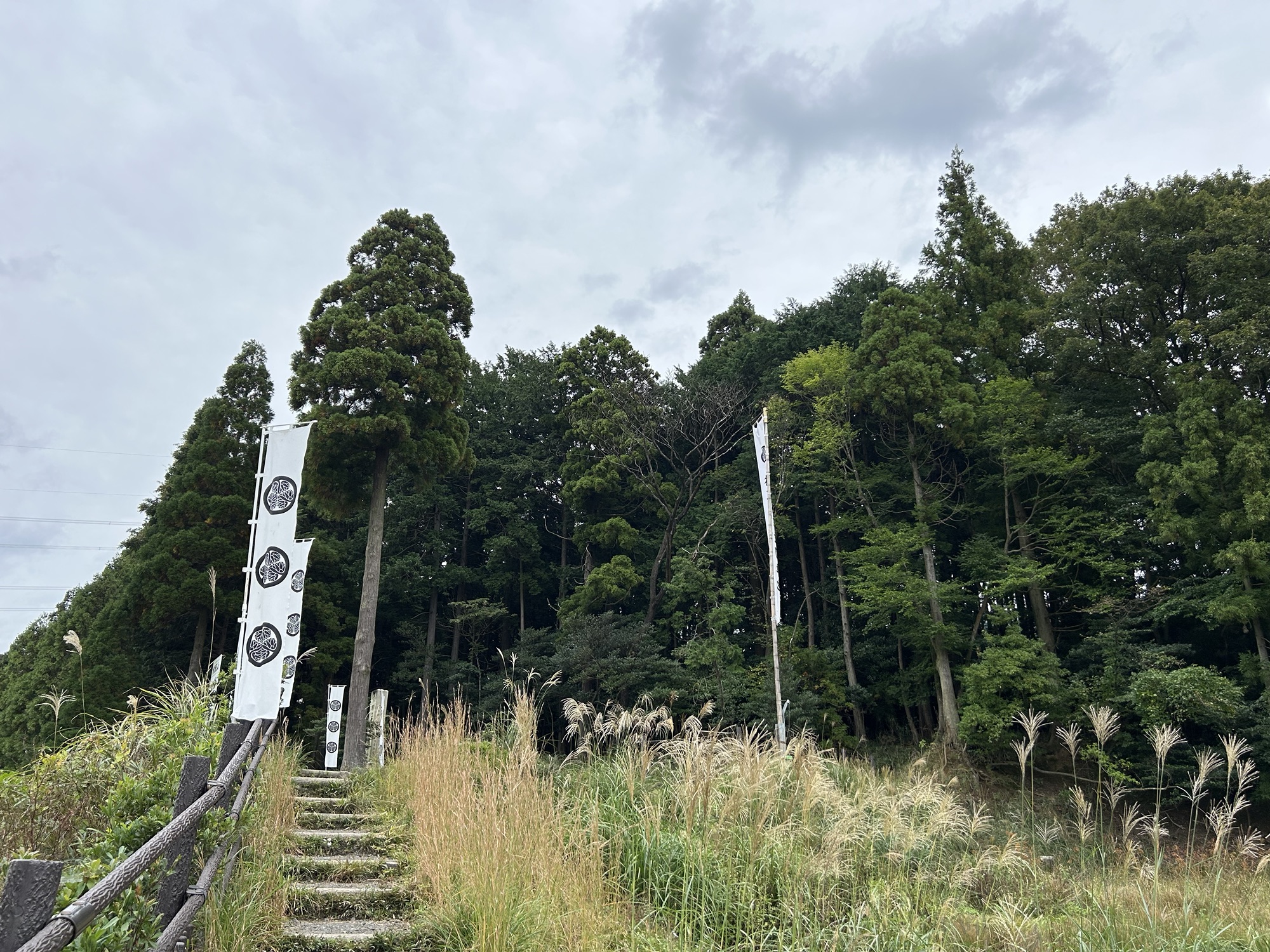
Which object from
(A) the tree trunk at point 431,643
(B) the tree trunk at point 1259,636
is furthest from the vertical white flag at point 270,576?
(B) the tree trunk at point 1259,636

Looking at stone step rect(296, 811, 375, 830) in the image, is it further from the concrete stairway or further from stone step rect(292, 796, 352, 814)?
stone step rect(292, 796, 352, 814)

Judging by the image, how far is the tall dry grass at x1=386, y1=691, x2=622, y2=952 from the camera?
8.04ft

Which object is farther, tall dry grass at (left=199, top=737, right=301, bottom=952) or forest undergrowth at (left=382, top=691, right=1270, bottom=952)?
forest undergrowth at (left=382, top=691, right=1270, bottom=952)

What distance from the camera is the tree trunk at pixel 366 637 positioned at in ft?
39.8

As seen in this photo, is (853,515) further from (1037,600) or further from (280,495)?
(280,495)

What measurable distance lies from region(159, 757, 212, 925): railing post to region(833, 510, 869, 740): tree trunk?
15075 mm

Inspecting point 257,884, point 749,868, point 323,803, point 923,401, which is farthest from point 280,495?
point 923,401

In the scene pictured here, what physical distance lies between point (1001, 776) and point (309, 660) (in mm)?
14971

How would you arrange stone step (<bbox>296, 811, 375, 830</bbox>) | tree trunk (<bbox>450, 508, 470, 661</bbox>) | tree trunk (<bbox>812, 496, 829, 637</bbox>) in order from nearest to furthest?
1. stone step (<bbox>296, 811, 375, 830</bbox>)
2. tree trunk (<bbox>812, 496, 829, 637</bbox>)
3. tree trunk (<bbox>450, 508, 470, 661</bbox>)

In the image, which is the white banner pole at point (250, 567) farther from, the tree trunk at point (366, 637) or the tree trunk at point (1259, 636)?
the tree trunk at point (1259, 636)

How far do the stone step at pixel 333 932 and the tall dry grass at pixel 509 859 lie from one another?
0.19m

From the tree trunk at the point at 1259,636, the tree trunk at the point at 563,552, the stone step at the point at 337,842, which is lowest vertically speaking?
the stone step at the point at 337,842

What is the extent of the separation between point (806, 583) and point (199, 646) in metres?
14.0

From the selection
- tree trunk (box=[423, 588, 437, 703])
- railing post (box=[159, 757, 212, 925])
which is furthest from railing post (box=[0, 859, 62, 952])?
tree trunk (box=[423, 588, 437, 703])
